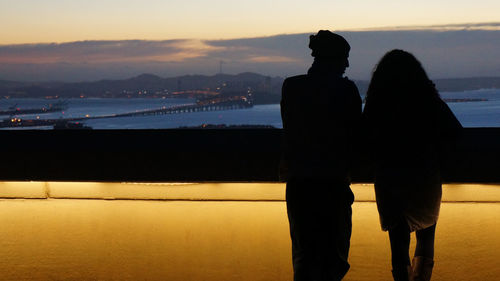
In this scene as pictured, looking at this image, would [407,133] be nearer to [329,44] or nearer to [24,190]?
[329,44]

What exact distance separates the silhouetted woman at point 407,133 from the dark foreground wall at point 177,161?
1.36 feet

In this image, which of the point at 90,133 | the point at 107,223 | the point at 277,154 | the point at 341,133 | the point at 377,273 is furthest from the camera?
the point at 90,133

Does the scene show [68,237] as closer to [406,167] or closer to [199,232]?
[199,232]

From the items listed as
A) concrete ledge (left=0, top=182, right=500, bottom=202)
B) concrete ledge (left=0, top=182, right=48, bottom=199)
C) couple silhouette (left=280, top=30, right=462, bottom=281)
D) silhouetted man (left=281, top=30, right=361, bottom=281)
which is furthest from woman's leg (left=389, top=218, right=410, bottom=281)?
concrete ledge (left=0, top=182, right=48, bottom=199)

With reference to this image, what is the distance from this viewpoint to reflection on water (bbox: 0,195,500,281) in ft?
11.1

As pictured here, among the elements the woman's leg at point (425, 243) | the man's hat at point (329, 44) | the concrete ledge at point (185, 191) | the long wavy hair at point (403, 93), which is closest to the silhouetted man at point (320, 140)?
the man's hat at point (329, 44)

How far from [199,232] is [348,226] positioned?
4.44 feet

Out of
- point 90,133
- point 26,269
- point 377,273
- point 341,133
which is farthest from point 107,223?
point 341,133

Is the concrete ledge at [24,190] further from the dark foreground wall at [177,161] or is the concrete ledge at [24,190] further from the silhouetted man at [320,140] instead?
the silhouetted man at [320,140]

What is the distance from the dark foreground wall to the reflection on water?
379mm

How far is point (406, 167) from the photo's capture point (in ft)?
7.95

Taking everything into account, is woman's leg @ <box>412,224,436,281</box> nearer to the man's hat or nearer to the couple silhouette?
the couple silhouette

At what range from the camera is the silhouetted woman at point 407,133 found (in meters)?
2.43

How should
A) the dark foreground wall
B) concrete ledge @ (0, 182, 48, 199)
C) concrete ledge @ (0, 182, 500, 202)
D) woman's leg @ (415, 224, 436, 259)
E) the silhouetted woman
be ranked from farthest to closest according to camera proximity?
1. concrete ledge @ (0, 182, 48, 199)
2. concrete ledge @ (0, 182, 500, 202)
3. the dark foreground wall
4. woman's leg @ (415, 224, 436, 259)
5. the silhouetted woman
